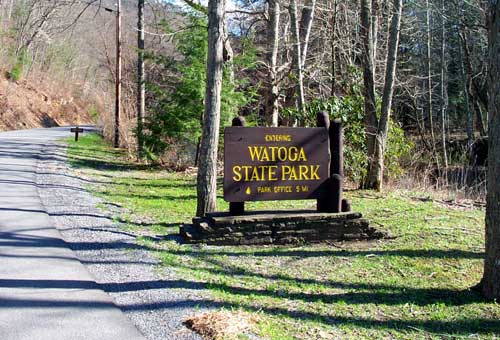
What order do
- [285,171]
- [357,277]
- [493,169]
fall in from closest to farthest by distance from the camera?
[493,169] → [357,277] → [285,171]

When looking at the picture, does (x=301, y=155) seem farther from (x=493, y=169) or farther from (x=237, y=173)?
(x=493, y=169)

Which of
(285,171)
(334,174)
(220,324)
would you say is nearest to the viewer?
(220,324)

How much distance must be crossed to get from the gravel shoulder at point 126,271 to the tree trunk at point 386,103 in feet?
23.5

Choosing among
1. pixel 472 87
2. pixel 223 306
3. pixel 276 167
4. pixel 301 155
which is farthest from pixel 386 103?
pixel 472 87

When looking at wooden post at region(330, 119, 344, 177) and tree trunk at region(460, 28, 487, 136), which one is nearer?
wooden post at region(330, 119, 344, 177)

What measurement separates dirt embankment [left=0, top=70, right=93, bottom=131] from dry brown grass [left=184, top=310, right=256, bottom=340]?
33.9 m

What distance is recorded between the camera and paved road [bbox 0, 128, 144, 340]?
13.3 ft

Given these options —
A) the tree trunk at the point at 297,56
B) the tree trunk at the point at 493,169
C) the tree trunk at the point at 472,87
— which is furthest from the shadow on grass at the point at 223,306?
the tree trunk at the point at 472,87

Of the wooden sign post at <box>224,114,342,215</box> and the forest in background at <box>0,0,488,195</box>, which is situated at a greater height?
the forest in background at <box>0,0,488,195</box>

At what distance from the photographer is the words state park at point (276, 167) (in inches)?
313

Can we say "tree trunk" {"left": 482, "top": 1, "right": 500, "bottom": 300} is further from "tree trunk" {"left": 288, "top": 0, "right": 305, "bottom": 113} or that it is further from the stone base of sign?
"tree trunk" {"left": 288, "top": 0, "right": 305, "bottom": 113}

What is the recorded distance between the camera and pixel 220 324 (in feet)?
13.7

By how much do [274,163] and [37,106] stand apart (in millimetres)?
41649

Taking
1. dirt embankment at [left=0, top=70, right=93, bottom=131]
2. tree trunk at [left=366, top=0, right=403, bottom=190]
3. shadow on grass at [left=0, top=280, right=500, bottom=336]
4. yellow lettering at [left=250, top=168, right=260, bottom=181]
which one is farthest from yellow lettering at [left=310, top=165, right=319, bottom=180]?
dirt embankment at [left=0, top=70, right=93, bottom=131]
